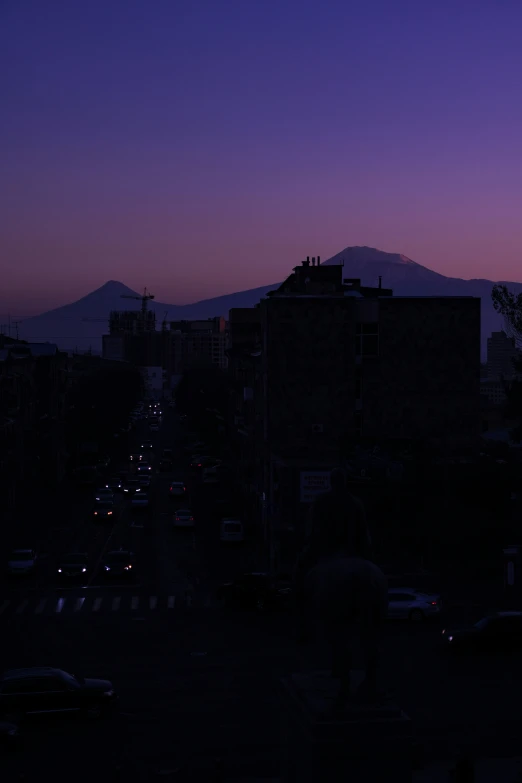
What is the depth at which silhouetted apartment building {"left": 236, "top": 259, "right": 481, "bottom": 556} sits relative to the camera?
129 ft

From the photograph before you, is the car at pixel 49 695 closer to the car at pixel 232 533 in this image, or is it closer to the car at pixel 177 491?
the car at pixel 232 533

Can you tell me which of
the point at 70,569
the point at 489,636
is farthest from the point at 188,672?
the point at 70,569

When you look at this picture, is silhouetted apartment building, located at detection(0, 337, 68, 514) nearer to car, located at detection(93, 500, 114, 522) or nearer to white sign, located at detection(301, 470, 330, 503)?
car, located at detection(93, 500, 114, 522)

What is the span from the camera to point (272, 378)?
39.6 metres

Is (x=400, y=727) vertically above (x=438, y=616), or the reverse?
(x=400, y=727)

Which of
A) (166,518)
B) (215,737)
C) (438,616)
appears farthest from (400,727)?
(166,518)

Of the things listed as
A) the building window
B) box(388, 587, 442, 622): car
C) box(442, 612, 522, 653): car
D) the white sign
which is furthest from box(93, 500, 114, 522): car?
box(442, 612, 522, 653): car

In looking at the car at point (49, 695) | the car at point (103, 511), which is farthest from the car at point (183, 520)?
the car at point (49, 695)

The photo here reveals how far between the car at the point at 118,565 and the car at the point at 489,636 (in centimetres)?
1506

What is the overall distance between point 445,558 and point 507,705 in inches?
714

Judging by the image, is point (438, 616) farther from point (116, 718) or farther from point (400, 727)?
point (400, 727)

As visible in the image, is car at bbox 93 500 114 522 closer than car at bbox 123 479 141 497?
Yes

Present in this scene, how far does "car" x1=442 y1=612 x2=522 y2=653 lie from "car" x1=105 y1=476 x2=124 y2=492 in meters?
38.9

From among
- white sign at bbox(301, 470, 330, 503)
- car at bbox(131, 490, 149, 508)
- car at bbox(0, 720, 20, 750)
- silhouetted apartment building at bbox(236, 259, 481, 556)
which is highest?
silhouetted apartment building at bbox(236, 259, 481, 556)
